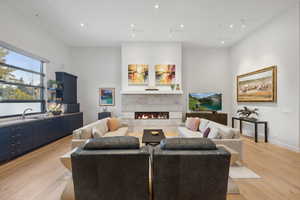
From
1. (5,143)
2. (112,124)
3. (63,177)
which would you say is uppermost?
(112,124)

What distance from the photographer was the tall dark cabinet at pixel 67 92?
5805 mm

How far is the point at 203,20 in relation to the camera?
15.5 ft

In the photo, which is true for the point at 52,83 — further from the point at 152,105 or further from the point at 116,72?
the point at 152,105

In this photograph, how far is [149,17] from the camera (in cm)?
452

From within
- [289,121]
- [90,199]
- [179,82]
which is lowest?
[90,199]

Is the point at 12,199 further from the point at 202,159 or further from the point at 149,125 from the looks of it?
the point at 149,125

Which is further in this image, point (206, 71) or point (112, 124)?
point (206, 71)

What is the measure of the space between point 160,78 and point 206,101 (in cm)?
227

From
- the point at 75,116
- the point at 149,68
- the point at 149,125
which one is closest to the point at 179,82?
the point at 149,68

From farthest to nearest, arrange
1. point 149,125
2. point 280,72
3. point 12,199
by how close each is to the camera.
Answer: point 149,125
point 280,72
point 12,199

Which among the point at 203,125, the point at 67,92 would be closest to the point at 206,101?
the point at 203,125

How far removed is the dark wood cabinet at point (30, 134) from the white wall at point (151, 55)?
9.07 feet

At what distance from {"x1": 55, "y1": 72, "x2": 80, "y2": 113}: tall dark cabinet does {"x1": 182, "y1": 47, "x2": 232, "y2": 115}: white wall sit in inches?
191

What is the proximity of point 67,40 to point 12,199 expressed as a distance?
5.82 m
